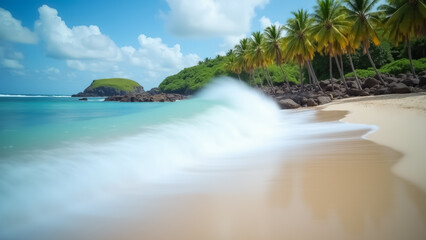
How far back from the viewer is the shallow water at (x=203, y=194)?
2.50 m

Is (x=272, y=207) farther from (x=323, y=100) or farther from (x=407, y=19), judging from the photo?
(x=407, y=19)

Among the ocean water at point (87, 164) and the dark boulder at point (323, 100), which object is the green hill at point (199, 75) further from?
the ocean water at point (87, 164)

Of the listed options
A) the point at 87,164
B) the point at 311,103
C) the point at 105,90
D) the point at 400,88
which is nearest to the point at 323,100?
the point at 311,103

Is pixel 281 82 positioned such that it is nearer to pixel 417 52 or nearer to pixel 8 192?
pixel 417 52

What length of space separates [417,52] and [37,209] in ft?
168

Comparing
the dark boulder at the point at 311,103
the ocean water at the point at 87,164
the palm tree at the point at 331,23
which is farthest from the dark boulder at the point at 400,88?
the ocean water at the point at 87,164

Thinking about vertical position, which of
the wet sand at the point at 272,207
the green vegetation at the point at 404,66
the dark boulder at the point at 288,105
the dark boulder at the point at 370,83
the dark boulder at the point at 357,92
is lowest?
the wet sand at the point at 272,207

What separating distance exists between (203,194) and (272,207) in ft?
3.26

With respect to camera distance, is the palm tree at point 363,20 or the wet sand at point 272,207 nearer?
the wet sand at point 272,207

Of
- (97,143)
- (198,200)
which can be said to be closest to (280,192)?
(198,200)

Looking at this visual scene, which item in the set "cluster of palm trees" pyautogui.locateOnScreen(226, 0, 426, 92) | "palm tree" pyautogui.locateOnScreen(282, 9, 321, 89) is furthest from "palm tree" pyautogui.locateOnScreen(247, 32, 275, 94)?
"palm tree" pyautogui.locateOnScreen(282, 9, 321, 89)

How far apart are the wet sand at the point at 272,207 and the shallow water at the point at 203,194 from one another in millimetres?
12

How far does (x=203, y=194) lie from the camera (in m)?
3.47

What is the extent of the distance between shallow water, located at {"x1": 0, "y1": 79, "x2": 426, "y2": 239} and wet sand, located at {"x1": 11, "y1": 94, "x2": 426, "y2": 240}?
12mm
